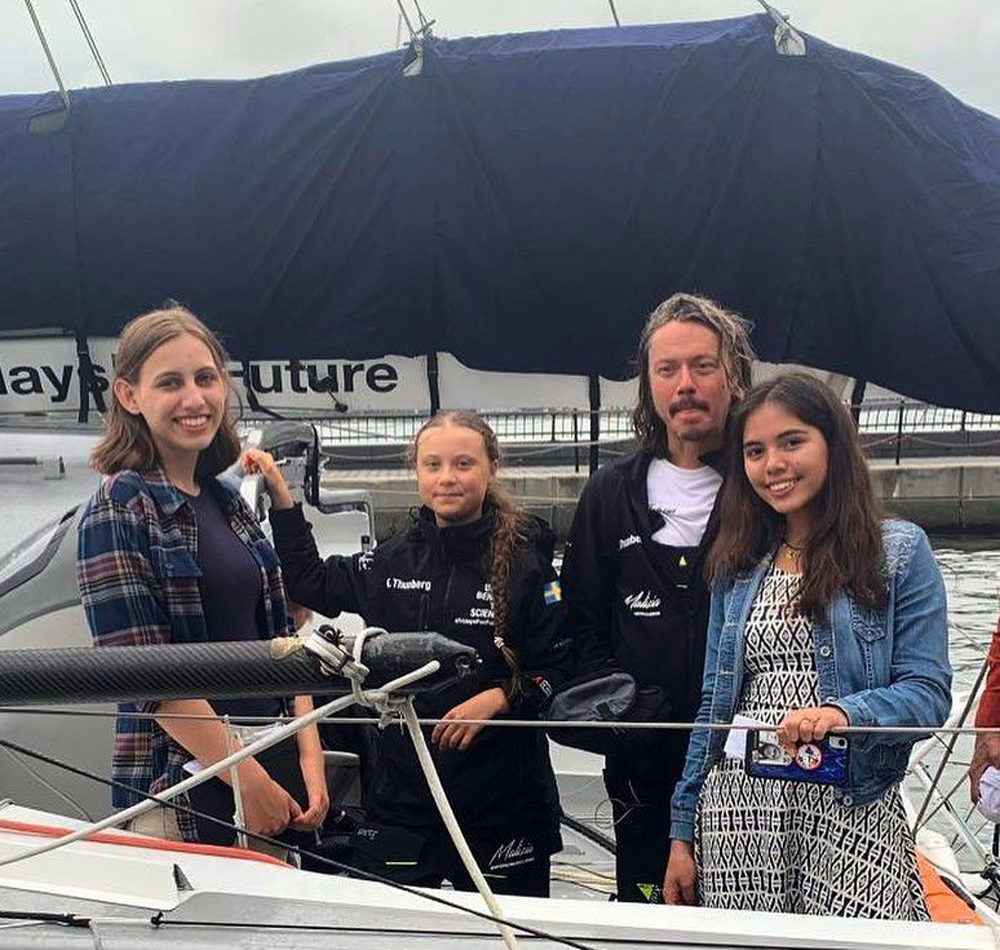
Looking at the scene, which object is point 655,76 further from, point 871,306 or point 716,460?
point 716,460

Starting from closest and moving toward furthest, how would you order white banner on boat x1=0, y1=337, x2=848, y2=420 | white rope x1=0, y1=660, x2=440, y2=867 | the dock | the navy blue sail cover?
1. white rope x1=0, y1=660, x2=440, y2=867
2. the navy blue sail cover
3. white banner on boat x1=0, y1=337, x2=848, y2=420
4. the dock

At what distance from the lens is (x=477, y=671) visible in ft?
7.84

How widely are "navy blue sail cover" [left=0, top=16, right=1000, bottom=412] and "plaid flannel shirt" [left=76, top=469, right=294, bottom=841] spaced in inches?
62.1

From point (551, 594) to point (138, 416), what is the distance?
3.12ft

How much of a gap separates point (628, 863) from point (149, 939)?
111 cm

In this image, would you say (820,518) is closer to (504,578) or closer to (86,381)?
(504,578)

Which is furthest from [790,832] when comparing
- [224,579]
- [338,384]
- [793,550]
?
[338,384]

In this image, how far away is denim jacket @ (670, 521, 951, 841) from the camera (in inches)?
76.9

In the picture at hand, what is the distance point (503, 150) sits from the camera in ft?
11.2

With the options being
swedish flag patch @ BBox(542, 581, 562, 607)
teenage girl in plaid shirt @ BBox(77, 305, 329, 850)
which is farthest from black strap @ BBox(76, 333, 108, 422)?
swedish flag patch @ BBox(542, 581, 562, 607)

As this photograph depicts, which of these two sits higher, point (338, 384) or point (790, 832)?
point (338, 384)

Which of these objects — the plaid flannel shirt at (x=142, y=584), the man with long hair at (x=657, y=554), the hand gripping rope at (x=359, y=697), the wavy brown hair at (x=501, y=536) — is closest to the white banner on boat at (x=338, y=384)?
the wavy brown hair at (x=501, y=536)

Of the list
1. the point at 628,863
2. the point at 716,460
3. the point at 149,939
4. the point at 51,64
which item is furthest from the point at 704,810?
the point at 51,64

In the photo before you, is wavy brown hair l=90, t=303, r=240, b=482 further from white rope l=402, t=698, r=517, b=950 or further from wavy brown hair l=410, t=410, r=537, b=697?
white rope l=402, t=698, r=517, b=950
